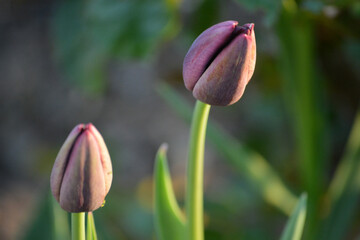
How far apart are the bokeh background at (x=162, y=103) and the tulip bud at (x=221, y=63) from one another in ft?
1.04

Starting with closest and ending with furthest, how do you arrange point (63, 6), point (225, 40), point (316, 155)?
point (225, 40) → point (316, 155) → point (63, 6)

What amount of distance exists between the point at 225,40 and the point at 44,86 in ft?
4.57

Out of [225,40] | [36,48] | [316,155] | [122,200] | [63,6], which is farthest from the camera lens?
[36,48]

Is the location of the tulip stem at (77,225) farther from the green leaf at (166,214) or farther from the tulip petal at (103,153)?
the green leaf at (166,214)

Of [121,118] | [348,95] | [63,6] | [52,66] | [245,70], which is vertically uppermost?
[52,66]

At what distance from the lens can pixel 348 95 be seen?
1.01 metres

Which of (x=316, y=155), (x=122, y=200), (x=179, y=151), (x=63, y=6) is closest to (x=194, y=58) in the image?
(x=316, y=155)

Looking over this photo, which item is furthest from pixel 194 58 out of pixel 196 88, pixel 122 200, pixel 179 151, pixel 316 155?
pixel 179 151

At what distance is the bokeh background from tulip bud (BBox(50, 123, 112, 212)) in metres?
0.32

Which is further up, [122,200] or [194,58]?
[122,200]

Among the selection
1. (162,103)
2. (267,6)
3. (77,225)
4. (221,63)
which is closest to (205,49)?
(221,63)

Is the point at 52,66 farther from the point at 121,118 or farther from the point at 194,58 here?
the point at 194,58

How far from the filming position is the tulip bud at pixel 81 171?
1.09ft

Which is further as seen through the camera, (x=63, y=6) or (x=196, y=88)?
(x=63, y=6)
